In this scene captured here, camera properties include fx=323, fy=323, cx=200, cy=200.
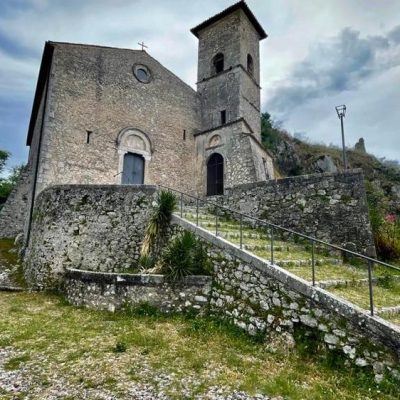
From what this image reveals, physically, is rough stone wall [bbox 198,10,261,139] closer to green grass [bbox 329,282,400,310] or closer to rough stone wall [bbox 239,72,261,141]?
rough stone wall [bbox 239,72,261,141]

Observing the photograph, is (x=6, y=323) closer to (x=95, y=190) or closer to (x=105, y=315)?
(x=105, y=315)

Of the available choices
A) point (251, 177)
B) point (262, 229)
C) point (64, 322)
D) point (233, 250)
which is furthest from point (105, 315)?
point (251, 177)

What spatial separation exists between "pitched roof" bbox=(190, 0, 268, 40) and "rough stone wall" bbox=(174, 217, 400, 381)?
17254 millimetres

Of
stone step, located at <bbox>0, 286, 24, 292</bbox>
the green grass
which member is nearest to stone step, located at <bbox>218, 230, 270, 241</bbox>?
the green grass

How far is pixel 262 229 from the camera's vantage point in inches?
394

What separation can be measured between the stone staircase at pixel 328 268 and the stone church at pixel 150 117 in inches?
270

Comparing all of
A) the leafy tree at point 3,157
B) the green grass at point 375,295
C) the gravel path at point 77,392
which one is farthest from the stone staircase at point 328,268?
the leafy tree at point 3,157

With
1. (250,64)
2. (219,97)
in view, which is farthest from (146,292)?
(250,64)

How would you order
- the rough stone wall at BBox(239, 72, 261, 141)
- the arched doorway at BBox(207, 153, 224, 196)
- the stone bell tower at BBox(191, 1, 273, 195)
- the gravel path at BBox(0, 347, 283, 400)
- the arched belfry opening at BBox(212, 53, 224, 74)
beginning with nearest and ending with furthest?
the gravel path at BBox(0, 347, 283, 400)
the stone bell tower at BBox(191, 1, 273, 195)
the arched doorway at BBox(207, 153, 224, 196)
the rough stone wall at BBox(239, 72, 261, 141)
the arched belfry opening at BBox(212, 53, 224, 74)

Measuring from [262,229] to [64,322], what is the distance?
19.7 ft

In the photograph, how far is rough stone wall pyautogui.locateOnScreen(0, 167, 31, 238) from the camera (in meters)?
16.9

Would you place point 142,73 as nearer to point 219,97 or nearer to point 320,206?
point 219,97

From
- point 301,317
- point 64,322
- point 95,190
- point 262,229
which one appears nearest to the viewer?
point 301,317

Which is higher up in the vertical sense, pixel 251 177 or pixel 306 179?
pixel 251 177
